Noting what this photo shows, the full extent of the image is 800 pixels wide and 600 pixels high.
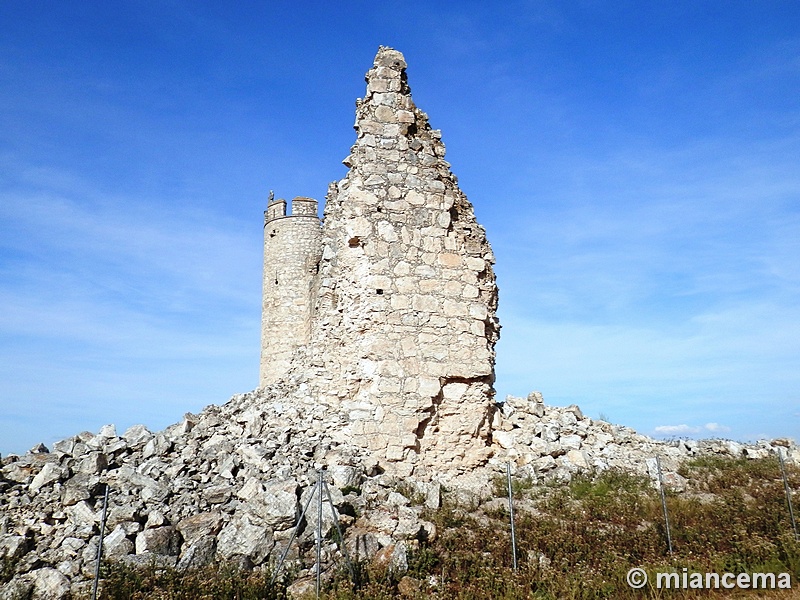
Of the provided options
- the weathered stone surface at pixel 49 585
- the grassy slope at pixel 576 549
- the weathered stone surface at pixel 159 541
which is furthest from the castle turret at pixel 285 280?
the weathered stone surface at pixel 49 585

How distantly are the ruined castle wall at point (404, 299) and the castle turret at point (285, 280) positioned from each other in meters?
14.0

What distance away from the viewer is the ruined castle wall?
821cm

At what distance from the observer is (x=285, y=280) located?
2366 cm

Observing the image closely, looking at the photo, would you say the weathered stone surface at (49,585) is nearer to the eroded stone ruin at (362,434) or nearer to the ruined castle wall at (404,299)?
the eroded stone ruin at (362,434)

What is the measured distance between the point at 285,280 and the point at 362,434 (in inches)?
645

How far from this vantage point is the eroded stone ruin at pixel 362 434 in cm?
639

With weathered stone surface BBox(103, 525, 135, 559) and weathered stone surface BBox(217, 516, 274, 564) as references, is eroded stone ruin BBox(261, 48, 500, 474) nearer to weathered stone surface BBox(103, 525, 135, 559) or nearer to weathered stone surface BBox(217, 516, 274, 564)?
weathered stone surface BBox(217, 516, 274, 564)

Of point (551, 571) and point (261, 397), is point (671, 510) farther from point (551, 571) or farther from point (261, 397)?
point (261, 397)

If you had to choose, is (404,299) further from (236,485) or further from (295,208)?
(295,208)

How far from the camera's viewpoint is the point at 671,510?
302 inches

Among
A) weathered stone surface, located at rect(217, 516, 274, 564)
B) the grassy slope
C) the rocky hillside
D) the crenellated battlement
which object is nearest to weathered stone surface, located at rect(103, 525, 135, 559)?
the rocky hillside

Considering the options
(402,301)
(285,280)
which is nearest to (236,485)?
(402,301)

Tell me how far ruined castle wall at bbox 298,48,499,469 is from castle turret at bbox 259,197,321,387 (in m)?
14.0

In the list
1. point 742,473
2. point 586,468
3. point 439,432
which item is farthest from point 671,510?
point 439,432
